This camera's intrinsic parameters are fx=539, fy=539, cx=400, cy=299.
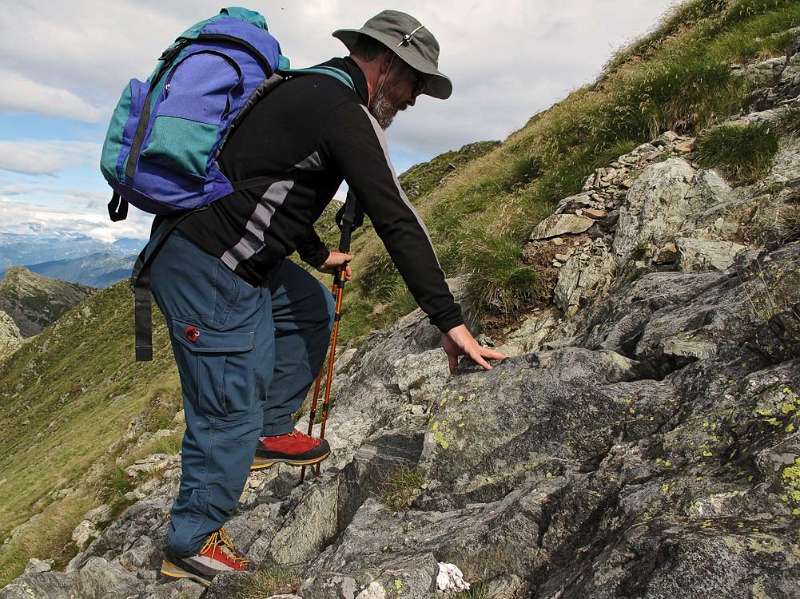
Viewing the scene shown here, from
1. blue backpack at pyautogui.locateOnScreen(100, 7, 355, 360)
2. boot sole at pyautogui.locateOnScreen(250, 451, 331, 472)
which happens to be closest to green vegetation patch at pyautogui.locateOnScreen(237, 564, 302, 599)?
boot sole at pyautogui.locateOnScreen(250, 451, 331, 472)

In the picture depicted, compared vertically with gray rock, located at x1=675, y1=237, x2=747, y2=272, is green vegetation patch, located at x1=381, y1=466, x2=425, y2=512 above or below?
below

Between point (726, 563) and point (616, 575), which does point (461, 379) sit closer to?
point (616, 575)

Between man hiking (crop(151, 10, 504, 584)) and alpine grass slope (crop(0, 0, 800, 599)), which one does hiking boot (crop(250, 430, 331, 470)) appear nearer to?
alpine grass slope (crop(0, 0, 800, 599))

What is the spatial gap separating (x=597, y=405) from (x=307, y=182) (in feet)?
8.37

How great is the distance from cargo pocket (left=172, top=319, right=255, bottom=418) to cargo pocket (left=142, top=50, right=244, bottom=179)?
44.0 inches

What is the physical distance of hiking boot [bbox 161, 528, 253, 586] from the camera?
4.25 metres

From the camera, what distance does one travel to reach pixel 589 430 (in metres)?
3.74

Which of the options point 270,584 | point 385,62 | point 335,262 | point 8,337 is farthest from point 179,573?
point 8,337

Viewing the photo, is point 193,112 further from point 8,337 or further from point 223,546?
point 8,337

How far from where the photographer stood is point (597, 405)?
3760 millimetres

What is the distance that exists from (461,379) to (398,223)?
64.5 inches

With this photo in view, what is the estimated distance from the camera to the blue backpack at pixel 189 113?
3.34m

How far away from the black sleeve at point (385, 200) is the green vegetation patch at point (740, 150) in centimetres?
505

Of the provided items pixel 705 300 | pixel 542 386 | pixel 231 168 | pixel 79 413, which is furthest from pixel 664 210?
pixel 79 413
